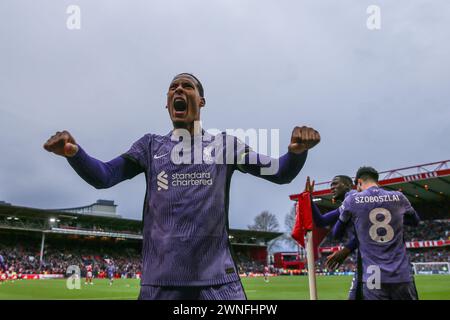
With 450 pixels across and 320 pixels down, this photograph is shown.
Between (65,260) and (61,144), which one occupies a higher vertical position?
(61,144)

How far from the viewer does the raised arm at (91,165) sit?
8.65 feet

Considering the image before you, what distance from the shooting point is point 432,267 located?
139ft

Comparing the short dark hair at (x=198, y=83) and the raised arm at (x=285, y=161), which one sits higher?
the short dark hair at (x=198, y=83)

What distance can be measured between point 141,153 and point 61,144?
0.67 metres

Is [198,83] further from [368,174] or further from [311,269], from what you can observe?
[368,174]

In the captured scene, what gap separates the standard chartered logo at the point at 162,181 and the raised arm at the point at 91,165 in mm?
293

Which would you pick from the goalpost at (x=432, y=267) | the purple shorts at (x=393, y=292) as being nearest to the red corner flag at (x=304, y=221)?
the purple shorts at (x=393, y=292)

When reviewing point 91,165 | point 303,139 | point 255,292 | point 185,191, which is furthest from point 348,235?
point 255,292

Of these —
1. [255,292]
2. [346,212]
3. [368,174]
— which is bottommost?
[255,292]

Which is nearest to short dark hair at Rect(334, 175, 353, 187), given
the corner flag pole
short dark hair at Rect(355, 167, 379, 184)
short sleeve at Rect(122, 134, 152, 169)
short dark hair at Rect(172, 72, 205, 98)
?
short dark hair at Rect(355, 167, 379, 184)

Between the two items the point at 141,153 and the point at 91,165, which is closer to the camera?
the point at 91,165

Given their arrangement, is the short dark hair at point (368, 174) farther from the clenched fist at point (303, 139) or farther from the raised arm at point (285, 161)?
the clenched fist at point (303, 139)

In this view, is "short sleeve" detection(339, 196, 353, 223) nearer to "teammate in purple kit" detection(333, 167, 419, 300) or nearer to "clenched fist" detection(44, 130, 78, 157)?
"teammate in purple kit" detection(333, 167, 419, 300)
